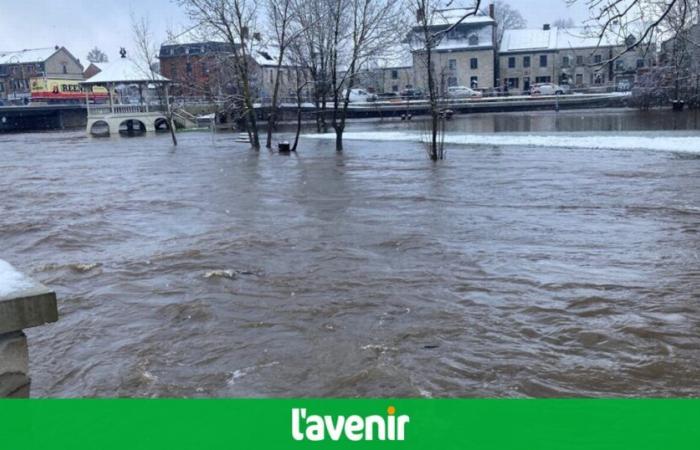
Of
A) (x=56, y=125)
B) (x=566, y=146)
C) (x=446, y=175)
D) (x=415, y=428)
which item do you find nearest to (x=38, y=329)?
(x=415, y=428)

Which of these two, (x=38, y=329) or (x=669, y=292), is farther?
(x=669, y=292)

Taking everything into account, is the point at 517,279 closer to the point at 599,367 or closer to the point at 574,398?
the point at 599,367

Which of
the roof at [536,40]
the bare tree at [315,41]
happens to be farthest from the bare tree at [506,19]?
the bare tree at [315,41]

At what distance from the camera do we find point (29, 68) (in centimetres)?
10419

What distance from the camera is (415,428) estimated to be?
13.1ft

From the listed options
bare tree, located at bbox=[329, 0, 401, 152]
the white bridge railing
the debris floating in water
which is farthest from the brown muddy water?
the white bridge railing

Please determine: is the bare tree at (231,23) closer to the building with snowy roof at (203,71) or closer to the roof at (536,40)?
the building with snowy roof at (203,71)

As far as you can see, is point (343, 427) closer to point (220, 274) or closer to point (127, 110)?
point (220, 274)

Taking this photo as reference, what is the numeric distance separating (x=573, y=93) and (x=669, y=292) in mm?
69810

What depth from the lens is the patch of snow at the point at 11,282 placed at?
120 inches

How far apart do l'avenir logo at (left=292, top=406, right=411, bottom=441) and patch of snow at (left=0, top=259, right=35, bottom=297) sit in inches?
54.7

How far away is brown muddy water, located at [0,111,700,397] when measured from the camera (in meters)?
5.62

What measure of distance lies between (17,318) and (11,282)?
24cm

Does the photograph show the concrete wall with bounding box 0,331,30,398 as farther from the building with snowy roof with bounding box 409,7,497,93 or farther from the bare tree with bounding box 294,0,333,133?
the building with snowy roof with bounding box 409,7,497,93
